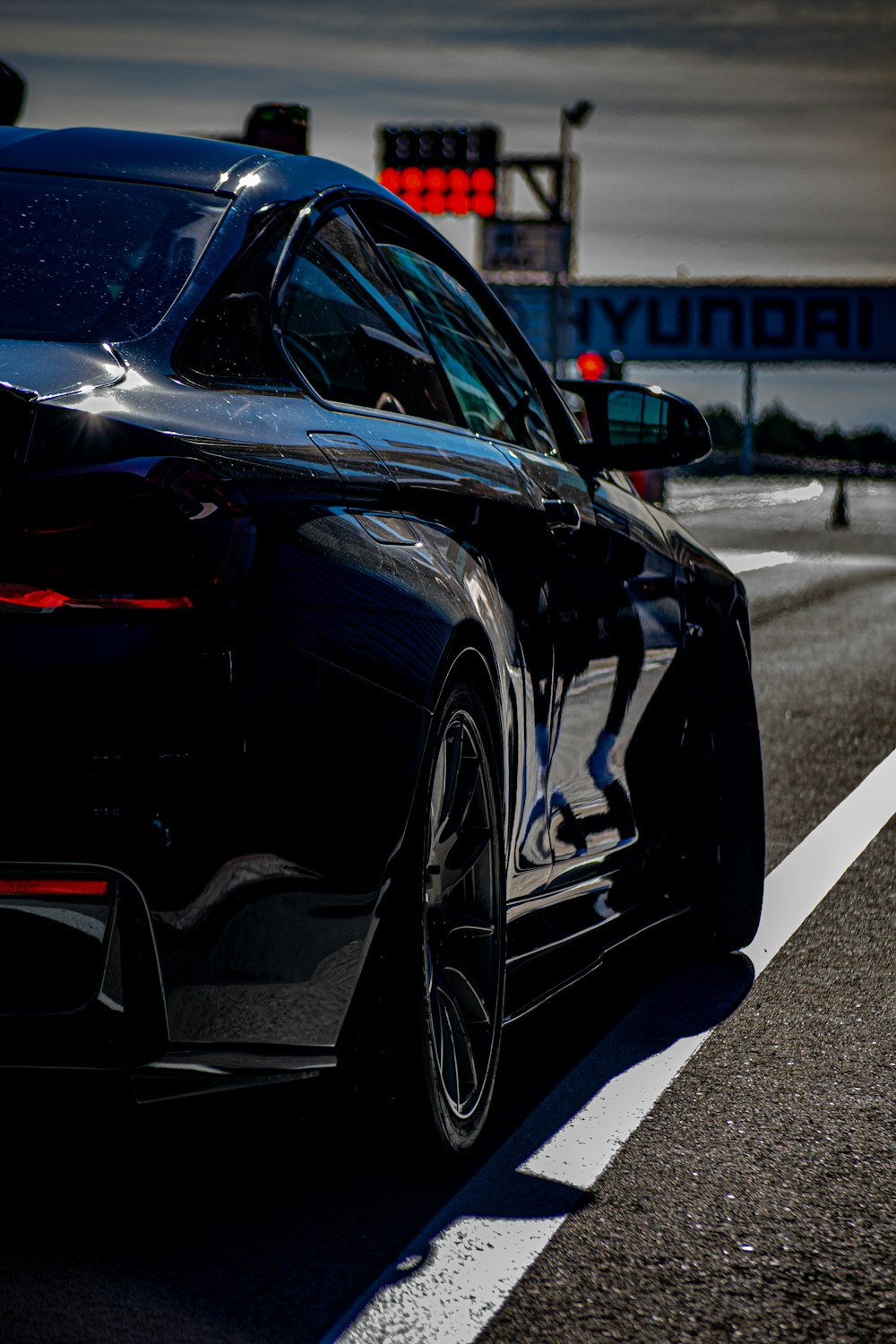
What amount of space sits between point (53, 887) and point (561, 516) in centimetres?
172

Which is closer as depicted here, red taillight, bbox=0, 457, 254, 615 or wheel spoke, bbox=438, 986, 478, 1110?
red taillight, bbox=0, 457, 254, 615

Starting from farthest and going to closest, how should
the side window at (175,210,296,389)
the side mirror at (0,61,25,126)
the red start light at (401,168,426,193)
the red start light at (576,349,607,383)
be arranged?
the red start light at (576,349,607,383) < the red start light at (401,168,426,193) < the side mirror at (0,61,25,126) < the side window at (175,210,296,389)

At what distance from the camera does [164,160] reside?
366cm

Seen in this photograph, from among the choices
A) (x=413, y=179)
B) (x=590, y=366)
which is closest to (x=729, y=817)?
(x=413, y=179)

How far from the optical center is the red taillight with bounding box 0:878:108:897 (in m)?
2.62

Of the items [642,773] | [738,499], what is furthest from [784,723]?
[738,499]

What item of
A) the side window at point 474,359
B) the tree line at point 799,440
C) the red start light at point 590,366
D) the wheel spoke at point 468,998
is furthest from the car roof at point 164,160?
the tree line at point 799,440

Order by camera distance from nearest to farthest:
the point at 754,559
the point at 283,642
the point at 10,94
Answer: the point at 283,642 → the point at 10,94 → the point at 754,559

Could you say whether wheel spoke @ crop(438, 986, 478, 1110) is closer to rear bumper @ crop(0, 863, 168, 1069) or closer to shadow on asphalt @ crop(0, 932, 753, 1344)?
shadow on asphalt @ crop(0, 932, 753, 1344)

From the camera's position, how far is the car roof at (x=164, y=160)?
3580 millimetres

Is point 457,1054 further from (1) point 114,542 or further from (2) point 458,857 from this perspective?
(1) point 114,542

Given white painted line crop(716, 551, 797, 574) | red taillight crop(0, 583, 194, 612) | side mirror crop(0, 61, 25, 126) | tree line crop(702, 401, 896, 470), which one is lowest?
tree line crop(702, 401, 896, 470)

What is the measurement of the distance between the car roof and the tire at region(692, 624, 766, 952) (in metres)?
1.75

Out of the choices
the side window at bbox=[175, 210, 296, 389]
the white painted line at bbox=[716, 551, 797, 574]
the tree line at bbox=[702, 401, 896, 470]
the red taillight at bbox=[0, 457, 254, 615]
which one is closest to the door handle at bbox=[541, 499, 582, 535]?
the side window at bbox=[175, 210, 296, 389]
